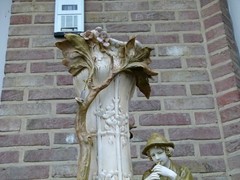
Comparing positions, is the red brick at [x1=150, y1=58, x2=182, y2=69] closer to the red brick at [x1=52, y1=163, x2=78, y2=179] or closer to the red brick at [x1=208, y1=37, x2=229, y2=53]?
the red brick at [x1=208, y1=37, x2=229, y2=53]

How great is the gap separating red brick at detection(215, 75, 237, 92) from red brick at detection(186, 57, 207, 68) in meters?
0.11

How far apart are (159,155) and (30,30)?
3.53ft

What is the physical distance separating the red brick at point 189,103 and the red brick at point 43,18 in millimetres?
644

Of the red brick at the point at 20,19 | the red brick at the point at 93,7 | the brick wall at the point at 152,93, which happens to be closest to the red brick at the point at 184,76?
the brick wall at the point at 152,93

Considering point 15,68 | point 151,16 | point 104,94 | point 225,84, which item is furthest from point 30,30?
point 104,94

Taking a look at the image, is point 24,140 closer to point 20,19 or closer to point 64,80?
point 64,80

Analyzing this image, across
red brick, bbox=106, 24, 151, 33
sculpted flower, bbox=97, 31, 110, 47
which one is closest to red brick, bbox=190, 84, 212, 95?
red brick, bbox=106, 24, 151, 33

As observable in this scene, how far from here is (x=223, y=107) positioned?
5.58 feet

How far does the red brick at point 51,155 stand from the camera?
1.61 metres

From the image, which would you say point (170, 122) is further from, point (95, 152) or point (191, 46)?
point (95, 152)

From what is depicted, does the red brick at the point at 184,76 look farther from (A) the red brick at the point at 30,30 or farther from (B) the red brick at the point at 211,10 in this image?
(A) the red brick at the point at 30,30

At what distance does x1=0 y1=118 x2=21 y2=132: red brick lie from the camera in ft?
5.48

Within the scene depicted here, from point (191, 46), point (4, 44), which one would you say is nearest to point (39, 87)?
point (4, 44)

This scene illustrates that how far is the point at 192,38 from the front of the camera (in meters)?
1.90
